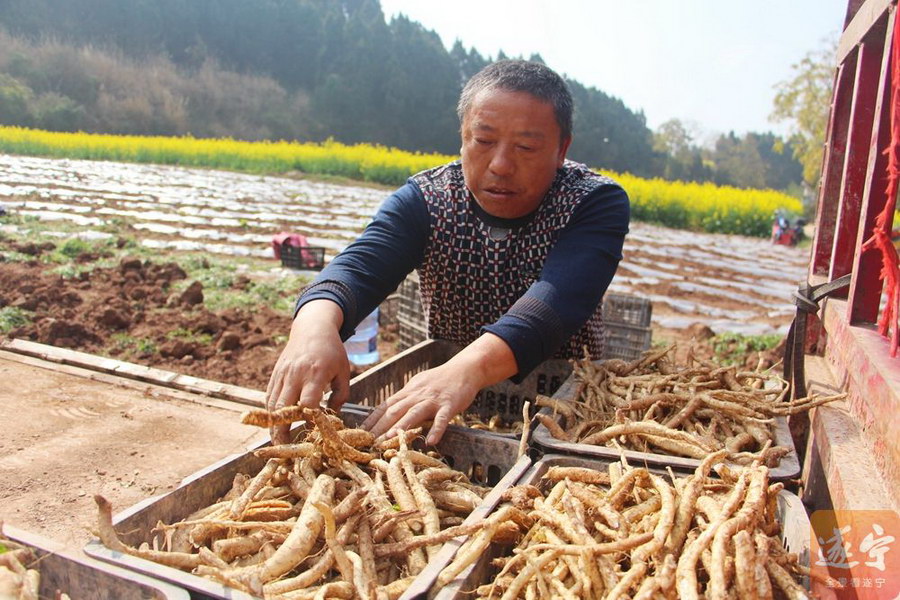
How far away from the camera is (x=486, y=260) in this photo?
2666mm

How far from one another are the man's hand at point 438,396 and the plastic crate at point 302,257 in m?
6.29

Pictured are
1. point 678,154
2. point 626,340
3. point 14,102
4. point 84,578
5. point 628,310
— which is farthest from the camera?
point 678,154

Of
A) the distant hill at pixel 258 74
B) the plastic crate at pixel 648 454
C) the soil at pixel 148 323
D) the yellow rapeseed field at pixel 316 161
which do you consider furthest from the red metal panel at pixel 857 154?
the distant hill at pixel 258 74

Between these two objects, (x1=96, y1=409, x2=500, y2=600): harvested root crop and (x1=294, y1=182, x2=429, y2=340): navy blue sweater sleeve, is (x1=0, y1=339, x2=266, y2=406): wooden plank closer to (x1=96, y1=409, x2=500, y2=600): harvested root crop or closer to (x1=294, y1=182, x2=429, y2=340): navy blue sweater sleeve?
(x1=294, y1=182, x2=429, y2=340): navy blue sweater sleeve

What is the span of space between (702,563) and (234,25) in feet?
184

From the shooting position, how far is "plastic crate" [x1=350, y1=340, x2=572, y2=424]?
266 centimetres

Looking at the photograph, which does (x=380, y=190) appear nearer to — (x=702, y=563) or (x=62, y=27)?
(x=702, y=563)

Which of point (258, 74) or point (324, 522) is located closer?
point (324, 522)

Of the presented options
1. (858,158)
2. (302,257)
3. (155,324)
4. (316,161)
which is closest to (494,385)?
Answer: (858,158)

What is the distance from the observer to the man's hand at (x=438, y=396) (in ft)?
6.38

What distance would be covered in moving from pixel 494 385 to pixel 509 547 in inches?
47.3

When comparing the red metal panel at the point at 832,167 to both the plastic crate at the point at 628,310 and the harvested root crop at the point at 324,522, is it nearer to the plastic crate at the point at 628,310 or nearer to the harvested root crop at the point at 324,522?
the plastic crate at the point at 628,310

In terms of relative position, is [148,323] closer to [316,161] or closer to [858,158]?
[858,158]

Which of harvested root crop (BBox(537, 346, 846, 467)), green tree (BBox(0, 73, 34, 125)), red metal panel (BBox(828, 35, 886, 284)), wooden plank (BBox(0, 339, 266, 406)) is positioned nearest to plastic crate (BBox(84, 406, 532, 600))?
harvested root crop (BBox(537, 346, 846, 467))
